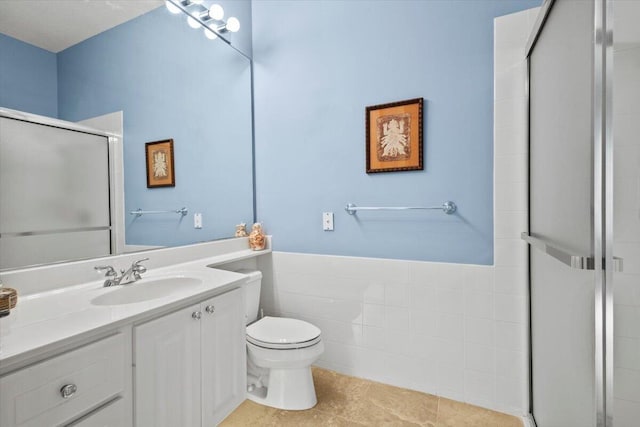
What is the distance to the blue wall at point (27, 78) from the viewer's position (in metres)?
1.15

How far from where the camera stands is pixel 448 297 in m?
1.77

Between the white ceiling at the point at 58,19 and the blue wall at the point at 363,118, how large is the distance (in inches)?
39.5

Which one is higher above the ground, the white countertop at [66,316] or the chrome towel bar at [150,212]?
the chrome towel bar at [150,212]

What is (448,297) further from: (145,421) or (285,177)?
(145,421)

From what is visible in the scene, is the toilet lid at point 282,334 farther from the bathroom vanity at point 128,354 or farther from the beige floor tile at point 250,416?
the beige floor tile at point 250,416

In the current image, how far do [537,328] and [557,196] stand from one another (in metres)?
0.72

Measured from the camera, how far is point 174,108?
182 centimetres

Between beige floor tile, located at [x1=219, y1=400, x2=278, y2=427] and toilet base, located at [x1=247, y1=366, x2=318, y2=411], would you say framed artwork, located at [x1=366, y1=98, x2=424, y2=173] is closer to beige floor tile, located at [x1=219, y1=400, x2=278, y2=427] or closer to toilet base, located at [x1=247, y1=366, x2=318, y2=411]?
toilet base, located at [x1=247, y1=366, x2=318, y2=411]

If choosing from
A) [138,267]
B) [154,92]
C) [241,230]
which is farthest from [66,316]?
[241,230]

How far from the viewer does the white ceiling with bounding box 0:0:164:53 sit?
3.88 ft

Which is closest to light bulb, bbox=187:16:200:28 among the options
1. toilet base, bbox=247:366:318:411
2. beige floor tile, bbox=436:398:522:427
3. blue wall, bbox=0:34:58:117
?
blue wall, bbox=0:34:58:117

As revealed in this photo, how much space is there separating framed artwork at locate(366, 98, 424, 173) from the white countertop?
3.69 feet

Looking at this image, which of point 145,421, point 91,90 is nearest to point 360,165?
point 91,90

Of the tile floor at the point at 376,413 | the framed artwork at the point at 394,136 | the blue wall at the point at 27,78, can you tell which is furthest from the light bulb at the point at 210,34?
the tile floor at the point at 376,413
